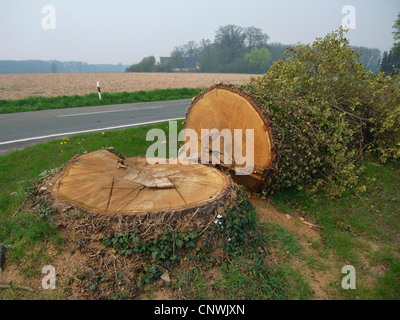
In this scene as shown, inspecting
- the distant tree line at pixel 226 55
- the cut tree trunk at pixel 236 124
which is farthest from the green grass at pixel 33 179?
the distant tree line at pixel 226 55

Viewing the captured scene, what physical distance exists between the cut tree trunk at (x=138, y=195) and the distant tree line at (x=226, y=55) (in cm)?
6252

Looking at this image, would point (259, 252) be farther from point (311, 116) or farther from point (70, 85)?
point (70, 85)

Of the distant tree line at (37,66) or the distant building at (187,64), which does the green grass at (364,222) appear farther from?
the distant tree line at (37,66)

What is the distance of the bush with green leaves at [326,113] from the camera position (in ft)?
11.5

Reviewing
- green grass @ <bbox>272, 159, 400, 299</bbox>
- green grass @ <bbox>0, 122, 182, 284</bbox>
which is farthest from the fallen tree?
green grass @ <bbox>0, 122, 182, 284</bbox>

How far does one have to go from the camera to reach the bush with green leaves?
3.51 meters

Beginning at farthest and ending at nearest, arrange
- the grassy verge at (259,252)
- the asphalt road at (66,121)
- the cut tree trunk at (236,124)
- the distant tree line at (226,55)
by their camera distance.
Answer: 1. the distant tree line at (226,55)
2. the asphalt road at (66,121)
3. the cut tree trunk at (236,124)
4. the grassy verge at (259,252)

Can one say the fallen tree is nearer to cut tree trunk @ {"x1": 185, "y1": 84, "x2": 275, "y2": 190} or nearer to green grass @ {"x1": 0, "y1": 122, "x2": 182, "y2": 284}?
cut tree trunk @ {"x1": 185, "y1": 84, "x2": 275, "y2": 190}

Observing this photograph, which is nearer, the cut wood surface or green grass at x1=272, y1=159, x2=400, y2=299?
the cut wood surface

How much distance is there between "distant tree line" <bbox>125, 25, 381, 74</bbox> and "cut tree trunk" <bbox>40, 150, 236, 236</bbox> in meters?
62.5

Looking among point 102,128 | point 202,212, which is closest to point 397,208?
point 202,212

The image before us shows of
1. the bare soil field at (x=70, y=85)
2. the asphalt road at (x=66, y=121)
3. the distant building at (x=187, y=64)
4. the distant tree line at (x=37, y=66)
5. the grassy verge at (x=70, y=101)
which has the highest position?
the distant tree line at (x=37, y=66)

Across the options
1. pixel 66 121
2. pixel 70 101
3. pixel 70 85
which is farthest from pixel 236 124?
pixel 70 85

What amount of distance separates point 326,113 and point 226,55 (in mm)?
68918
